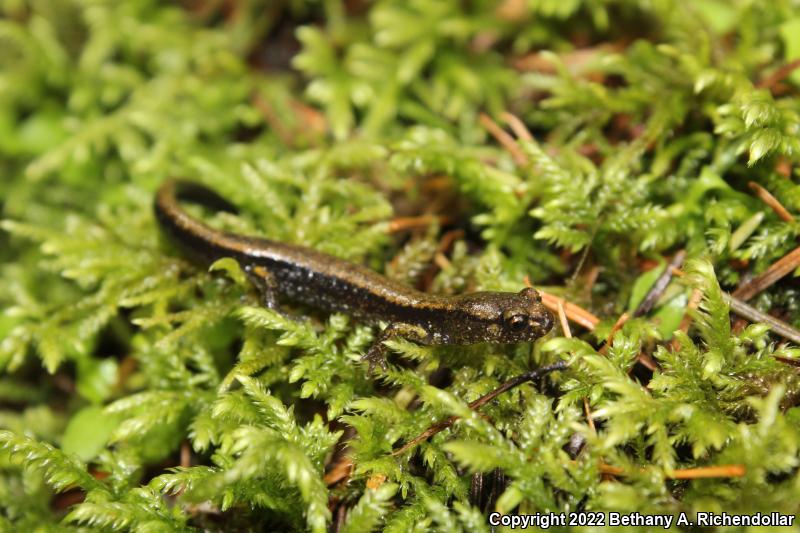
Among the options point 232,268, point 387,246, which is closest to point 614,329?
point 387,246

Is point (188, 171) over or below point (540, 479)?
over

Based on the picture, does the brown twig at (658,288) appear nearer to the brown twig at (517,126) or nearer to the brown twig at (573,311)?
the brown twig at (573,311)

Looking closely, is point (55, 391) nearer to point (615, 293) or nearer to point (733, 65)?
point (615, 293)

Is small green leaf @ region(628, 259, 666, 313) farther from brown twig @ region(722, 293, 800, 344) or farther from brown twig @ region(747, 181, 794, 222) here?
brown twig @ region(747, 181, 794, 222)

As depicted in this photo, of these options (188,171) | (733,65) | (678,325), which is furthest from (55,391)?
(733,65)

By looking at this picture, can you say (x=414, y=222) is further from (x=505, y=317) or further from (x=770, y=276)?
(x=770, y=276)

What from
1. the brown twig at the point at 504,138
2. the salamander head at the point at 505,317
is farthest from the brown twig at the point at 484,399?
the brown twig at the point at 504,138
